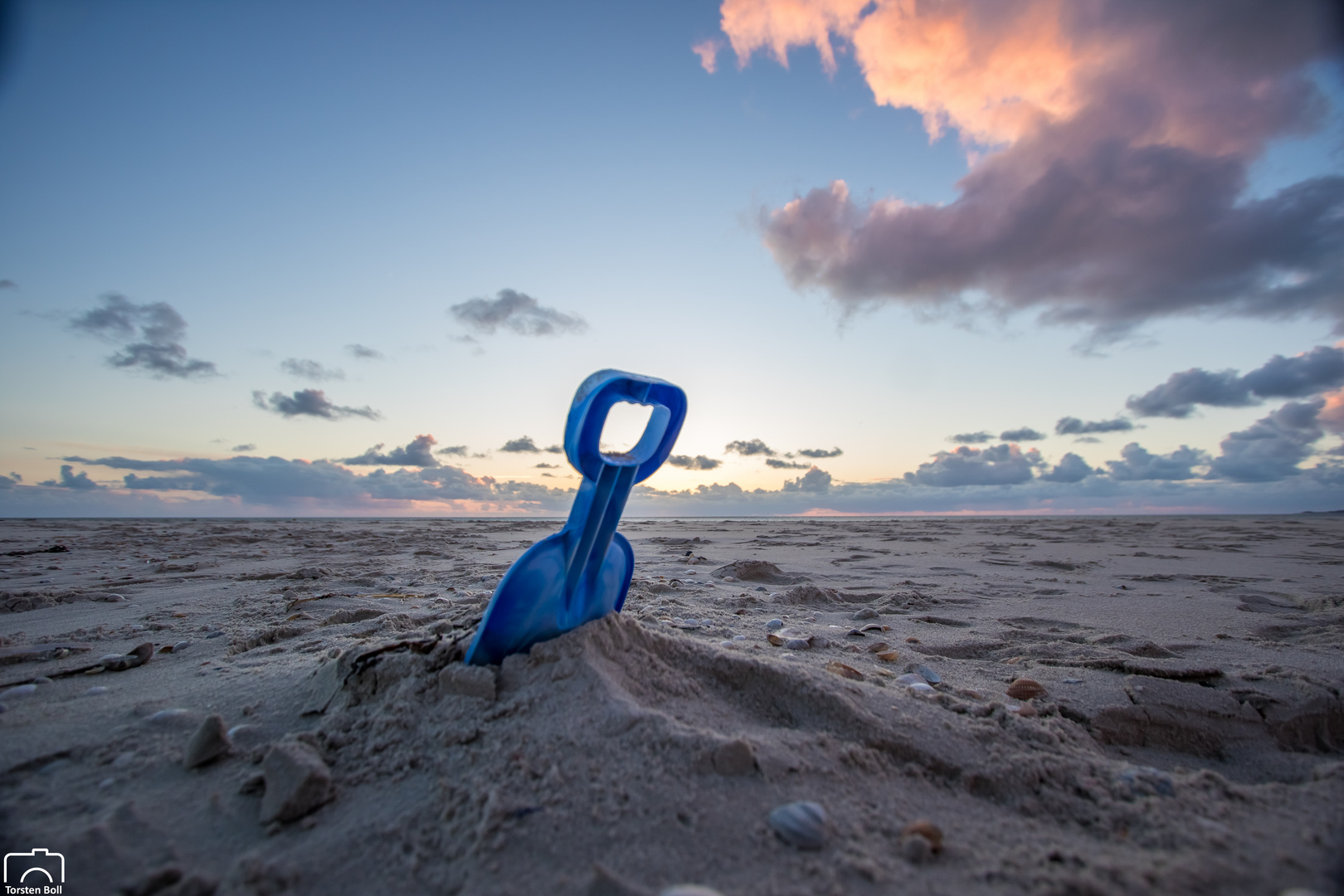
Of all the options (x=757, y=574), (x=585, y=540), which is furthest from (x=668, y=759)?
(x=757, y=574)

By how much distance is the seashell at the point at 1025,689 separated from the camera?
2014 mm

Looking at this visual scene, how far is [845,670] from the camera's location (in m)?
2.07

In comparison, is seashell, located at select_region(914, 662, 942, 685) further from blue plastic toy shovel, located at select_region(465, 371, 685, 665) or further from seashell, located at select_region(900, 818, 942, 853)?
blue plastic toy shovel, located at select_region(465, 371, 685, 665)

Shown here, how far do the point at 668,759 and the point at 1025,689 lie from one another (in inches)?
59.8

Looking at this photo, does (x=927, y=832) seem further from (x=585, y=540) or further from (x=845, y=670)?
(x=585, y=540)

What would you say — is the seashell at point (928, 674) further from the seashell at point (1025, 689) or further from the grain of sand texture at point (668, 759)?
the seashell at point (1025, 689)

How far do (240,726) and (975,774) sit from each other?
1.98 m

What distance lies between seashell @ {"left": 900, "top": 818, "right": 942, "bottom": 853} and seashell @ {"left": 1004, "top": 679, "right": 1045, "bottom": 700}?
1132 millimetres

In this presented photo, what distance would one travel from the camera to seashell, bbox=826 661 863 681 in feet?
6.64

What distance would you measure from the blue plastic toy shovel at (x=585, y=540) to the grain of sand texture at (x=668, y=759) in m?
0.09

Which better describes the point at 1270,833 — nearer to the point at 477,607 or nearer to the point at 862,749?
the point at 862,749

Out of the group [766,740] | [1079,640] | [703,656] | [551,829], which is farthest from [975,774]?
[1079,640]

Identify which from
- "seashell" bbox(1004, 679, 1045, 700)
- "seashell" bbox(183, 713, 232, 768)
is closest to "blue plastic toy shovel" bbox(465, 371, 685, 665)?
"seashell" bbox(183, 713, 232, 768)

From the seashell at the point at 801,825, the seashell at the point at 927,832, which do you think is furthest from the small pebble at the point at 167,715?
the seashell at the point at 927,832
